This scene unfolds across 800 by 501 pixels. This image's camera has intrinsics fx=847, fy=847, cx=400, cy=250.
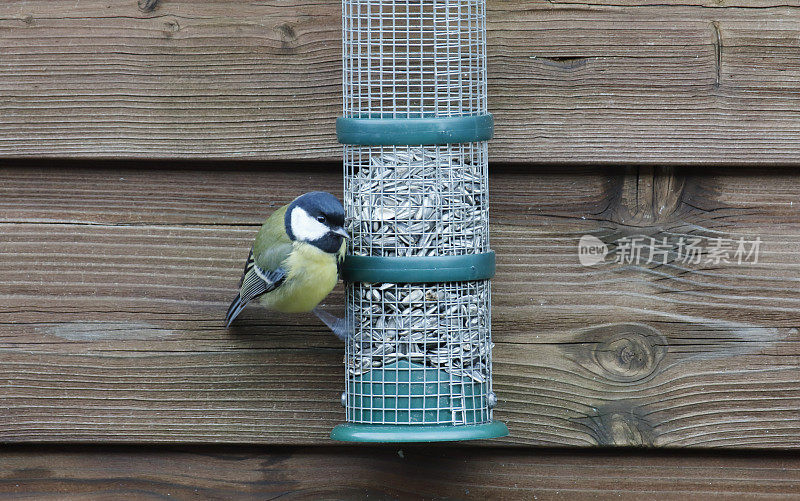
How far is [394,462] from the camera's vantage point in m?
2.56

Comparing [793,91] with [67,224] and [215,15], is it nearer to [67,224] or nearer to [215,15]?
[215,15]

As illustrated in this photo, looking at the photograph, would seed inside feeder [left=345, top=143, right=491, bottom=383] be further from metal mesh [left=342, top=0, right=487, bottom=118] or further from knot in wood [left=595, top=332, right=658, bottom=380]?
knot in wood [left=595, top=332, right=658, bottom=380]

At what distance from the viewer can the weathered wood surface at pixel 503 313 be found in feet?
8.14

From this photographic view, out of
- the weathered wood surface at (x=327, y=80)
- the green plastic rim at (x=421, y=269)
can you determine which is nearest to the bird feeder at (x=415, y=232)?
the green plastic rim at (x=421, y=269)

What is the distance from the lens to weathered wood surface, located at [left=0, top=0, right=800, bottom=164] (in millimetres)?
2430

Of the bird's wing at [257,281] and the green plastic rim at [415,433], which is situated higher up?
the bird's wing at [257,281]

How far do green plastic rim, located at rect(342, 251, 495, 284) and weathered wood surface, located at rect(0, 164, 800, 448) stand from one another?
1.13ft

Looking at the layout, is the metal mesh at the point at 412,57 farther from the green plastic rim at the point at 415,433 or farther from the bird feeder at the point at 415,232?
the green plastic rim at the point at 415,433

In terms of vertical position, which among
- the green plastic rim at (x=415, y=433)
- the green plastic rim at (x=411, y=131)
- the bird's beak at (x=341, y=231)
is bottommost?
the green plastic rim at (x=415, y=433)

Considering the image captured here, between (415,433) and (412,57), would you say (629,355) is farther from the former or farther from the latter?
(412,57)

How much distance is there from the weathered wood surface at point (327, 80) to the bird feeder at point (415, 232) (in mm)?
163

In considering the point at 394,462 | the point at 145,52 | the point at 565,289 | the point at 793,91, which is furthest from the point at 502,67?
the point at 394,462

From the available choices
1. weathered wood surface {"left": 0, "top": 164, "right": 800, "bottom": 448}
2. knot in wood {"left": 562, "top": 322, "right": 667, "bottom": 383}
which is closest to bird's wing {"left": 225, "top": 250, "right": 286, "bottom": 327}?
weathered wood surface {"left": 0, "top": 164, "right": 800, "bottom": 448}

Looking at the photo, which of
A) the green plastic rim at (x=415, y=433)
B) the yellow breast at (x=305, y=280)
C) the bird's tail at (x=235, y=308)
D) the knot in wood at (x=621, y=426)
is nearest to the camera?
the green plastic rim at (x=415, y=433)
